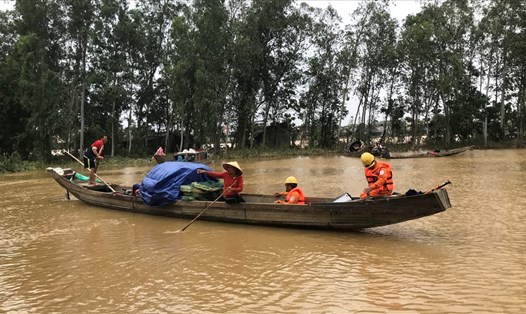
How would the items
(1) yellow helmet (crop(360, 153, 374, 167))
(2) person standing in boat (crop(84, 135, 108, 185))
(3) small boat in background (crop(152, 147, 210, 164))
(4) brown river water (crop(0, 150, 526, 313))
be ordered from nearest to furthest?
(4) brown river water (crop(0, 150, 526, 313)), (1) yellow helmet (crop(360, 153, 374, 167)), (2) person standing in boat (crop(84, 135, 108, 185)), (3) small boat in background (crop(152, 147, 210, 164))

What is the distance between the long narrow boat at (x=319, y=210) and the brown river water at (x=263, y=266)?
0.19m

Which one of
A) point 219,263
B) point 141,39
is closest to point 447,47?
point 141,39

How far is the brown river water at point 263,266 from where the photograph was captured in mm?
4336

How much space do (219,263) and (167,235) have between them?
2.05 m

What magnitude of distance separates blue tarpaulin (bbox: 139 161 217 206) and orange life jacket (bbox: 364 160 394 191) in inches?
→ 143

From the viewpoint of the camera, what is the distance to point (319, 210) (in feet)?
22.6

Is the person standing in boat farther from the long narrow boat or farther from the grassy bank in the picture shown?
the grassy bank

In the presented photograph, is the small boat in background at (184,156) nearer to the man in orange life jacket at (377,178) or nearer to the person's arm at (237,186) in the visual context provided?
the person's arm at (237,186)

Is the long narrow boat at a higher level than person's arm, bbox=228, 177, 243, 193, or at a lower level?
lower

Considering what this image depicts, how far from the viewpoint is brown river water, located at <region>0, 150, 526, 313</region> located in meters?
4.34

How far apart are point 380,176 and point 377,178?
0.06 metres

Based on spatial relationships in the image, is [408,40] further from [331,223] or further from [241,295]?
[241,295]

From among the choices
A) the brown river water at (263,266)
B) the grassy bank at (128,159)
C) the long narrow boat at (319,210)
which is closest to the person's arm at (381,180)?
the long narrow boat at (319,210)

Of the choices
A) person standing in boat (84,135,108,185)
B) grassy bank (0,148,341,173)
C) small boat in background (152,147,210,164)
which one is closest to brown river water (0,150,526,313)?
person standing in boat (84,135,108,185)
